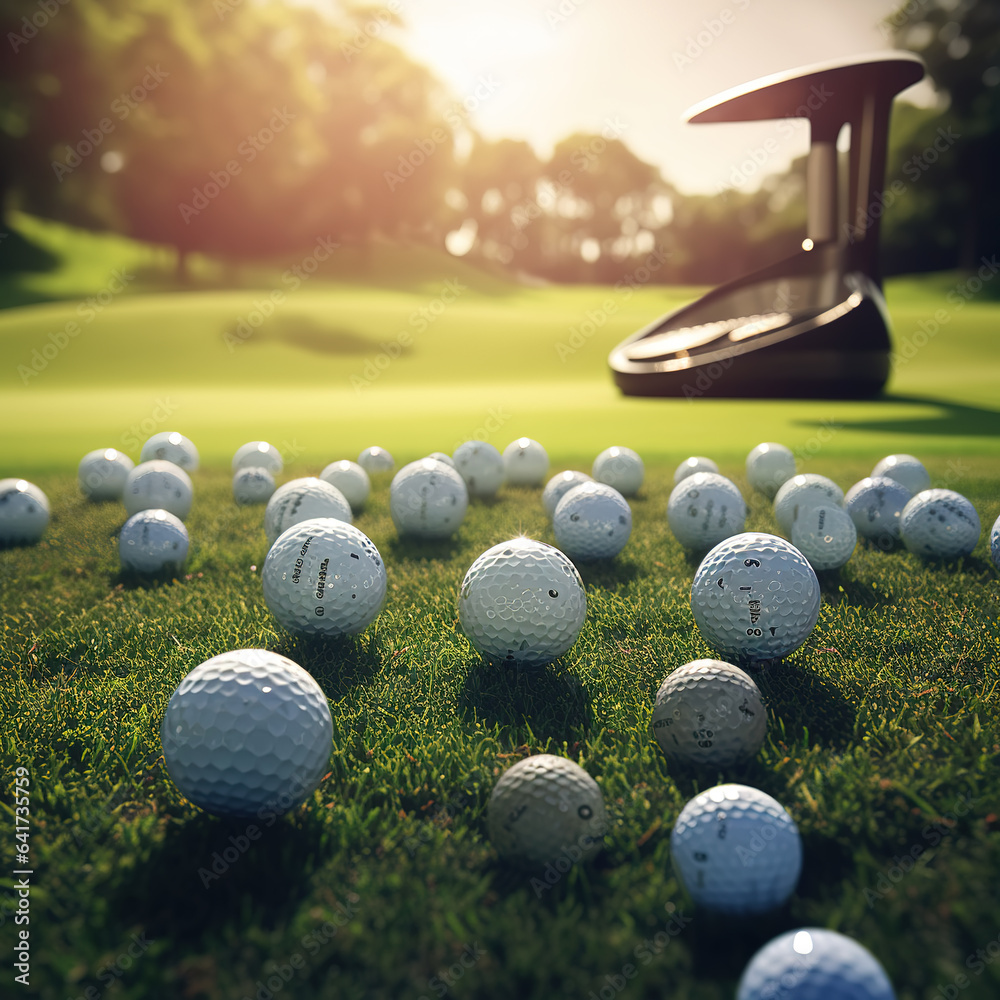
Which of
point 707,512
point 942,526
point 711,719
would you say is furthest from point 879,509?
point 711,719

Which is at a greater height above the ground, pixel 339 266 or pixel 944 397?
pixel 339 266

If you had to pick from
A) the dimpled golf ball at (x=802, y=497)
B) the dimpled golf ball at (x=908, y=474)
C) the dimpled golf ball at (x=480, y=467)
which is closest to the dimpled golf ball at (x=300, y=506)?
the dimpled golf ball at (x=480, y=467)

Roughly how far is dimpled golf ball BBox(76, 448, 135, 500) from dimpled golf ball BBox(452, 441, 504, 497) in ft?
12.6

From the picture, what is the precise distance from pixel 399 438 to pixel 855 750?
9699 mm

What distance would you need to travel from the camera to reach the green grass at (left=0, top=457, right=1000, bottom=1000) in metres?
2.10

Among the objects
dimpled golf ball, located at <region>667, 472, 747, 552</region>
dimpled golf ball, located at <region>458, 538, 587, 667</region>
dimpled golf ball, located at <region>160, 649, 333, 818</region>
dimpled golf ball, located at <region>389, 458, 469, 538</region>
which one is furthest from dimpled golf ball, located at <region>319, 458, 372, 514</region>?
dimpled golf ball, located at <region>160, 649, 333, 818</region>

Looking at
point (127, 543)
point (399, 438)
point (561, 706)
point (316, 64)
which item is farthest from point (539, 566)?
point (316, 64)

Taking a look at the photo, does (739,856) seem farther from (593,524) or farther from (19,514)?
(19,514)

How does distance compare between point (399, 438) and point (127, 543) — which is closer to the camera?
point (127, 543)

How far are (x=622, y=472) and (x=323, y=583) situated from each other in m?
4.62

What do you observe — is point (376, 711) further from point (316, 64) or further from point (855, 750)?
point (316, 64)

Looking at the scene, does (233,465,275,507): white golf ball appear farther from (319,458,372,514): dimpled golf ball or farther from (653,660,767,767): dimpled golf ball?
(653,660,767,767): dimpled golf ball

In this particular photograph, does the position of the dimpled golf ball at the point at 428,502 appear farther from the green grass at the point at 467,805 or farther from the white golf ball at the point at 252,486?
the white golf ball at the point at 252,486

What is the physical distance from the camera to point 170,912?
228cm
